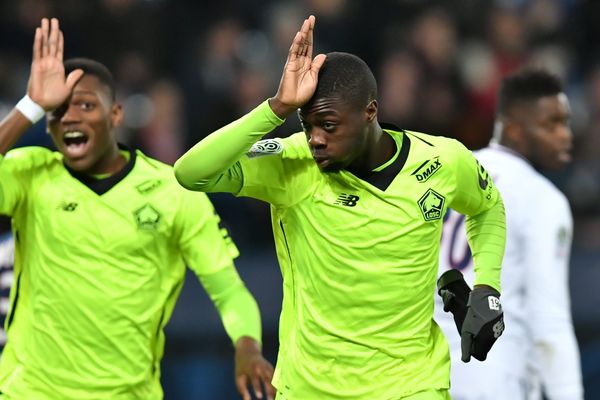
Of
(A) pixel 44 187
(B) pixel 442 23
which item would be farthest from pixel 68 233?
(B) pixel 442 23

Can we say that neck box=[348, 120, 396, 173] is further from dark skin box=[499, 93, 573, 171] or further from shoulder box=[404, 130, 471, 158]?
dark skin box=[499, 93, 573, 171]

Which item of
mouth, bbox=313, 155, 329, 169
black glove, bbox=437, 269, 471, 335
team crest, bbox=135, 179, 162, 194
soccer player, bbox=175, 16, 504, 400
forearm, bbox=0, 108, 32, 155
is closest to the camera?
mouth, bbox=313, 155, 329, 169

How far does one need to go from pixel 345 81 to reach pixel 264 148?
1.32ft

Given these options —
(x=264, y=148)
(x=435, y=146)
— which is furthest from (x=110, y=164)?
(x=435, y=146)

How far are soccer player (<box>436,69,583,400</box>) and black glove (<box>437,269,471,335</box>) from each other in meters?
1.17

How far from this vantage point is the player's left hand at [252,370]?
5.38 m

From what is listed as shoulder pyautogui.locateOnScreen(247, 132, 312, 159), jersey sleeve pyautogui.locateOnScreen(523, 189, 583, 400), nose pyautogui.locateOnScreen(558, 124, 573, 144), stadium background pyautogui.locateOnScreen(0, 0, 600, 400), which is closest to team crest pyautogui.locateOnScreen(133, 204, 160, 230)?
shoulder pyautogui.locateOnScreen(247, 132, 312, 159)

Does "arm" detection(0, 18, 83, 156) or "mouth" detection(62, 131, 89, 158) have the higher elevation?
"arm" detection(0, 18, 83, 156)

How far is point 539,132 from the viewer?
6.93m

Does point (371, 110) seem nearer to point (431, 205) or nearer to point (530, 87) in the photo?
point (431, 205)

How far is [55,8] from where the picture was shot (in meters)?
10.7

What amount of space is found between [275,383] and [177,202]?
3.55ft

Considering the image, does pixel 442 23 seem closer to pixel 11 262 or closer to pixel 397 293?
pixel 11 262

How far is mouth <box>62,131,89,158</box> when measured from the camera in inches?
228
